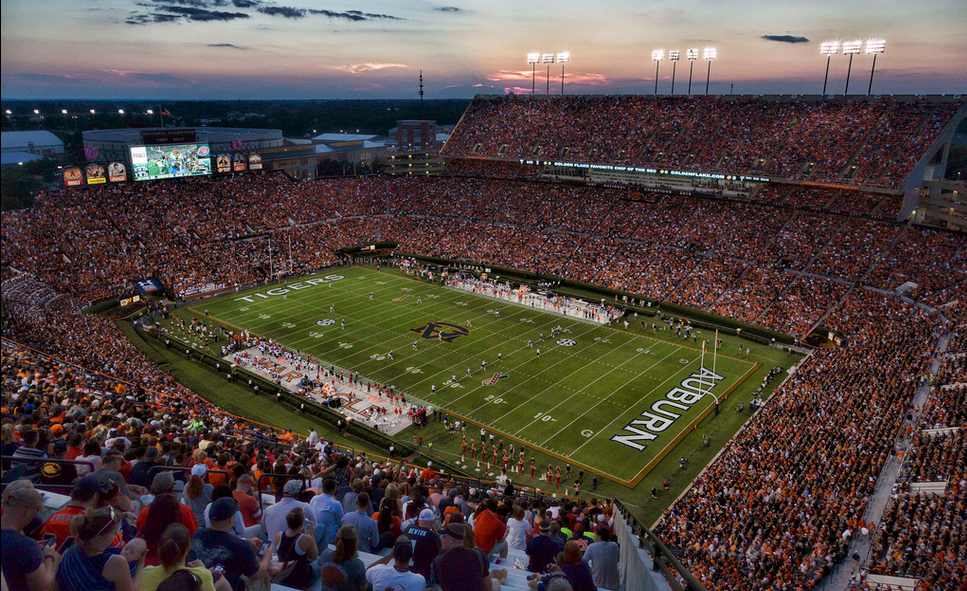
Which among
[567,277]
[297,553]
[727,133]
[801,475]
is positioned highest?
[727,133]

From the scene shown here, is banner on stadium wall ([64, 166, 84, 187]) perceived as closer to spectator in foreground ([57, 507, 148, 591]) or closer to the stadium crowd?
the stadium crowd

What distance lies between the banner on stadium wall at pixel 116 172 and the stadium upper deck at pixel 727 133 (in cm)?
3356

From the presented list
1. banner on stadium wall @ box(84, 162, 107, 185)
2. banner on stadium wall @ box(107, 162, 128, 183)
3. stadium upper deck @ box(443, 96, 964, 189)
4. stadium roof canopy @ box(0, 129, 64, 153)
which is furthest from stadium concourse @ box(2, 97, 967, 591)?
banner on stadium wall @ box(107, 162, 128, 183)

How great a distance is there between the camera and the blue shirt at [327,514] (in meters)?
6.67

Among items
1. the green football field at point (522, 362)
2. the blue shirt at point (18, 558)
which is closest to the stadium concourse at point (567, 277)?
the blue shirt at point (18, 558)

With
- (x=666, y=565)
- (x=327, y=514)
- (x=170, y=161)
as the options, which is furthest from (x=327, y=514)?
(x=170, y=161)

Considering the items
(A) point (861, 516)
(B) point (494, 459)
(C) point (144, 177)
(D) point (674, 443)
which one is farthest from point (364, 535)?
(C) point (144, 177)

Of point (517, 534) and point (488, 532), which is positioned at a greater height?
point (488, 532)

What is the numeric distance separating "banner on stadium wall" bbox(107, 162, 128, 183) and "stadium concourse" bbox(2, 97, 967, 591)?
6.08 ft

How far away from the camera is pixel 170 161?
52.5 m

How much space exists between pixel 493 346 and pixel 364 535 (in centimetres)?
2957

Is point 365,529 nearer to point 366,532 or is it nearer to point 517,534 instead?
point 366,532

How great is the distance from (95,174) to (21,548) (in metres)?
53.0

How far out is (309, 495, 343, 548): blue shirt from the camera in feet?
21.9
